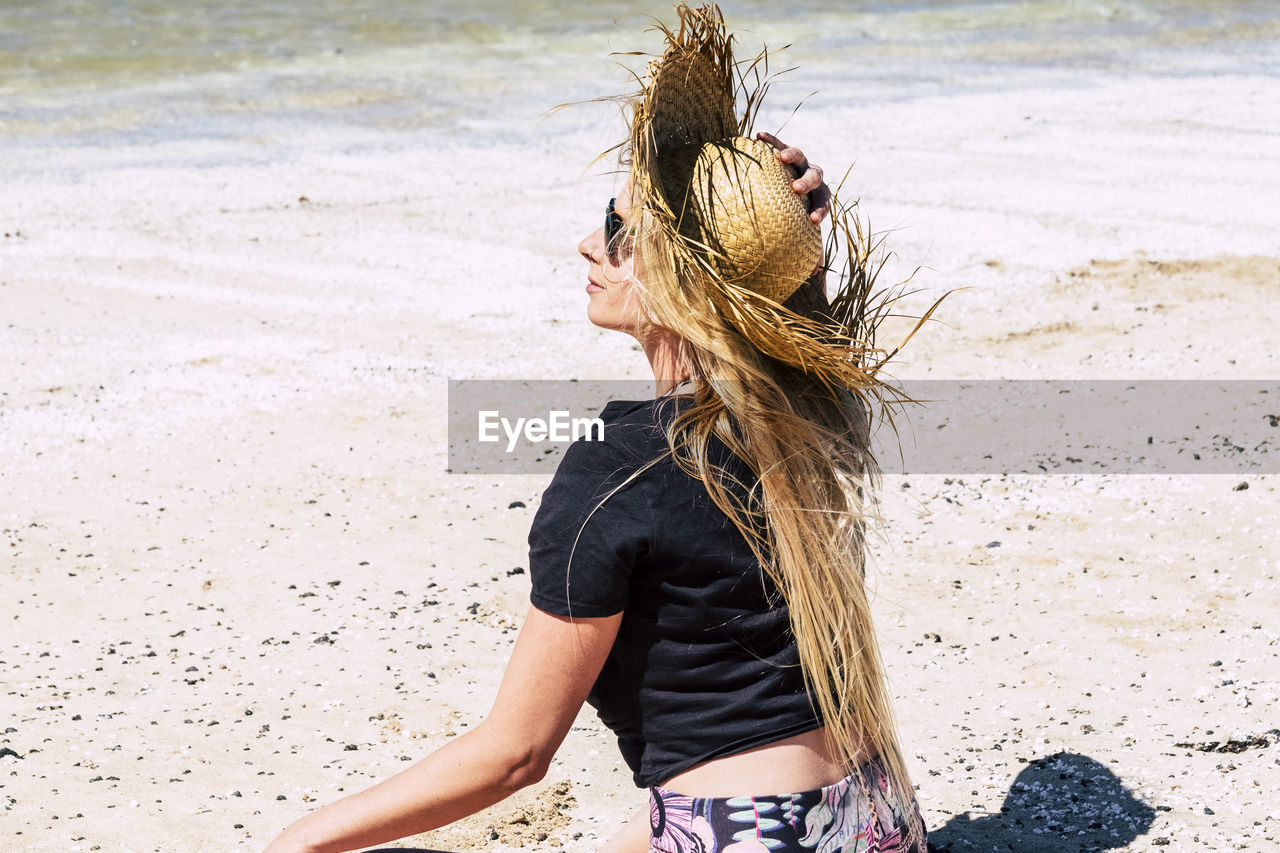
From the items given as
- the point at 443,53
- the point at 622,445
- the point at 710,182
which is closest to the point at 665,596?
the point at 622,445

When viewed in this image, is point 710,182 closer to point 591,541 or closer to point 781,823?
point 591,541

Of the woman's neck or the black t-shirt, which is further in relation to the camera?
the woman's neck

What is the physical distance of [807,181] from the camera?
7.07 feet

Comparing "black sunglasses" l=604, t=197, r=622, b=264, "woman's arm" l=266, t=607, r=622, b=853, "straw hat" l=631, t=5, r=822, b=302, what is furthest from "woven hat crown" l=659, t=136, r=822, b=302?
"woman's arm" l=266, t=607, r=622, b=853

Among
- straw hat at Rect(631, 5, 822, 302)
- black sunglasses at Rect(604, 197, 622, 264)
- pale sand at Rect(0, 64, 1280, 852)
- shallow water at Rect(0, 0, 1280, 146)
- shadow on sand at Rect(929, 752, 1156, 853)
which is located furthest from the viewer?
shallow water at Rect(0, 0, 1280, 146)

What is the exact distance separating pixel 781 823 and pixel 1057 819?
1489mm

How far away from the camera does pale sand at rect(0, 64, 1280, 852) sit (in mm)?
3525

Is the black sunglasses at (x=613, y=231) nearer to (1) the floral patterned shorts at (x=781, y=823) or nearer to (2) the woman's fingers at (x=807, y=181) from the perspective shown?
(2) the woman's fingers at (x=807, y=181)

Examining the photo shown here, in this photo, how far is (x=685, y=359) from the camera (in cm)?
208

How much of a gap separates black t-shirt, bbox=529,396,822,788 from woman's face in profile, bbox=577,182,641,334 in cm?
14

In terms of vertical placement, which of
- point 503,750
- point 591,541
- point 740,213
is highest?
point 740,213

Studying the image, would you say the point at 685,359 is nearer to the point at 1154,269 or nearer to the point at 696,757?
the point at 696,757

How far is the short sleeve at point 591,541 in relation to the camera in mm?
1913

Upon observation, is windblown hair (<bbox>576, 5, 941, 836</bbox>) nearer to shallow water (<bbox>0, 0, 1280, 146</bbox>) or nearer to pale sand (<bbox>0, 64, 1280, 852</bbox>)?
pale sand (<bbox>0, 64, 1280, 852</bbox>)
